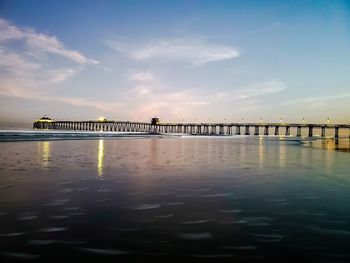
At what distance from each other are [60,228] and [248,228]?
316 centimetres

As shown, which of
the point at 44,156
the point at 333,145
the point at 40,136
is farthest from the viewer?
the point at 40,136

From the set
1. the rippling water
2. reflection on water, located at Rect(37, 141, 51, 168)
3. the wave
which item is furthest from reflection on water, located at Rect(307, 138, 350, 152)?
the wave

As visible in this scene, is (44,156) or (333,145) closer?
(44,156)

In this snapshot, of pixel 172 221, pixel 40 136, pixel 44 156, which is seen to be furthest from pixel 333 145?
pixel 172 221

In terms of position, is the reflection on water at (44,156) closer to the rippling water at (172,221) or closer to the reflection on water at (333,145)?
the rippling water at (172,221)

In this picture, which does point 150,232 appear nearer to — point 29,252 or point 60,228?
point 60,228

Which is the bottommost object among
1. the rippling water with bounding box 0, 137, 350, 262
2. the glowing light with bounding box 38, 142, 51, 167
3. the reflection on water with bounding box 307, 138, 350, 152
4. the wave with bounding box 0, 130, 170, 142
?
the reflection on water with bounding box 307, 138, 350, 152

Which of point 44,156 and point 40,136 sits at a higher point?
point 40,136

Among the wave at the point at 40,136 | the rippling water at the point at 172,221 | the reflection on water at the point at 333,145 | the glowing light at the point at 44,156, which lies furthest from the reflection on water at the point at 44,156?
the reflection on water at the point at 333,145

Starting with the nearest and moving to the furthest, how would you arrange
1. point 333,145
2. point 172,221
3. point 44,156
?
point 172,221 → point 44,156 → point 333,145

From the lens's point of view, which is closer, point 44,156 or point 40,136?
point 44,156

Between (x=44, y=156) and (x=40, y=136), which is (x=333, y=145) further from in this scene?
(x=40, y=136)

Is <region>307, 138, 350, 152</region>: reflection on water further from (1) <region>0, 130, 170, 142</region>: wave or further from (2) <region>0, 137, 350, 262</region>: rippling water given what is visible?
(1) <region>0, 130, 170, 142</region>: wave

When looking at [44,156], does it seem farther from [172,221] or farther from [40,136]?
[40,136]
